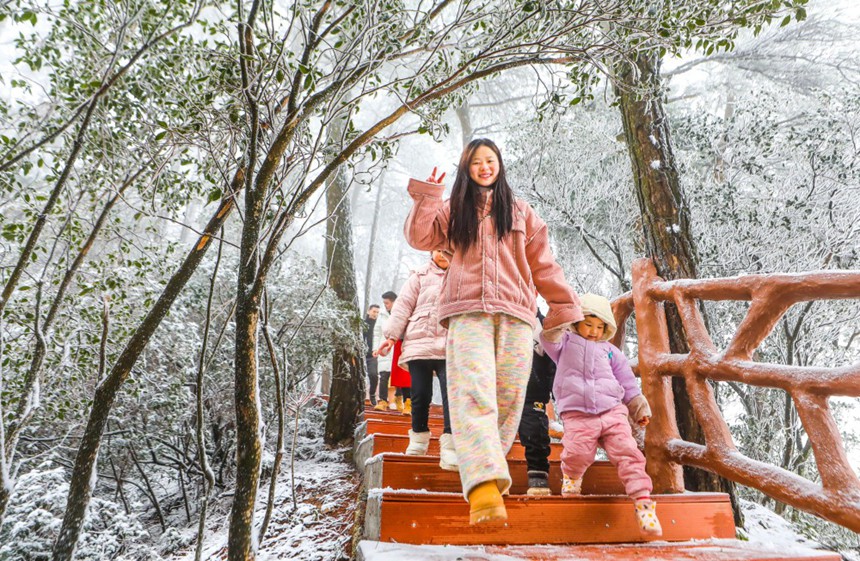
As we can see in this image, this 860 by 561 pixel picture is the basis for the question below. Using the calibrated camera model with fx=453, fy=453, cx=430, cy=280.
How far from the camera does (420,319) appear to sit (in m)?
3.28

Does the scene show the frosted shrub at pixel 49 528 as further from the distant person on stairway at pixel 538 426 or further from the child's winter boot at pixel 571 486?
the child's winter boot at pixel 571 486

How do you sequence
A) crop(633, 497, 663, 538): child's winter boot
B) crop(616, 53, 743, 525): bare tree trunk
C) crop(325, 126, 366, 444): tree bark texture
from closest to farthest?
crop(633, 497, 663, 538): child's winter boot
crop(616, 53, 743, 525): bare tree trunk
crop(325, 126, 366, 444): tree bark texture

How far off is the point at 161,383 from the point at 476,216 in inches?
147

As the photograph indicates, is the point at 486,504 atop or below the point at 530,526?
atop

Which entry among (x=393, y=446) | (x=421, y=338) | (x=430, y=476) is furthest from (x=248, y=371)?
(x=393, y=446)

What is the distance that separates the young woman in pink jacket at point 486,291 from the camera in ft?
6.10

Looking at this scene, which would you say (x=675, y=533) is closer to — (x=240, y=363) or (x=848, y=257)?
(x=240, y=363)

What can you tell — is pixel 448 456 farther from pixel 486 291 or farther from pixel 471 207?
pixel 471 207

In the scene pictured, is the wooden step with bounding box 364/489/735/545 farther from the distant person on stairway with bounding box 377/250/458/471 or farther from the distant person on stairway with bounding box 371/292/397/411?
the distant person on stairway with bounding box 371/292/397/411

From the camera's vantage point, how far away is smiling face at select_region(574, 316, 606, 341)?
2.73 m

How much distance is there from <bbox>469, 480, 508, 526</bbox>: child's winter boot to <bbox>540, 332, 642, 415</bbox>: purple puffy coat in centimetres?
101

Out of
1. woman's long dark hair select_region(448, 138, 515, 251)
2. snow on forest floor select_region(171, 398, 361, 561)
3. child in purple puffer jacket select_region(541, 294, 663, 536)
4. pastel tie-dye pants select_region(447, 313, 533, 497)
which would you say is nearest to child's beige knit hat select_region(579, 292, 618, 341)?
child in purple puffer jacket select_region(541, 294, 663, 536)

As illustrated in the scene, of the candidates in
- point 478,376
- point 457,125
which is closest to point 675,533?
point 478,376

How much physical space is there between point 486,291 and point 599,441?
1.14m
